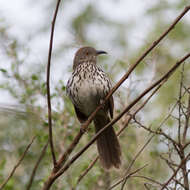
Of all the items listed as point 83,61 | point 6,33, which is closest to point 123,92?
point 83,61

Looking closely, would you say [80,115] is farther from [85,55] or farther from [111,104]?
[85,55]

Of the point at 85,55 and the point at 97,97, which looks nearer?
the point at 97,97

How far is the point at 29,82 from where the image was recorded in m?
5.05

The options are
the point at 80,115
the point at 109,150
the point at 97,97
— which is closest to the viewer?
the point at 109,150

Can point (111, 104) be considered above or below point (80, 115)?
below

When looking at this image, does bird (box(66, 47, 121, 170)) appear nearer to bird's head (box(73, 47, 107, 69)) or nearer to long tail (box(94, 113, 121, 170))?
long tail (box(94, 113, 121, 170))

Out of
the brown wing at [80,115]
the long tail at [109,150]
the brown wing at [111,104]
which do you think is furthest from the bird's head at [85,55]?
the long tail at [109,150]

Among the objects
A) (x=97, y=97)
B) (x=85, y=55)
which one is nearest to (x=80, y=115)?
(x=97, y=97)

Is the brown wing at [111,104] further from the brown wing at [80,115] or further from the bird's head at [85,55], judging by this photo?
the bird's head at [85,55]

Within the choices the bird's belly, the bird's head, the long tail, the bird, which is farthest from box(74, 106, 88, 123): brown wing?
the bird's head

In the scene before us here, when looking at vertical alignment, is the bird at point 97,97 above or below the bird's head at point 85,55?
below

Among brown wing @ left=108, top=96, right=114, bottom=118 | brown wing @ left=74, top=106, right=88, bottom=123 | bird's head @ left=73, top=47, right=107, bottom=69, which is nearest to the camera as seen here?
brown wing @ left=108, top=96, right=114, bottom=118

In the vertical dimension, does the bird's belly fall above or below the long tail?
above

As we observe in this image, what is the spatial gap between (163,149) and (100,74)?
106 centimetres
